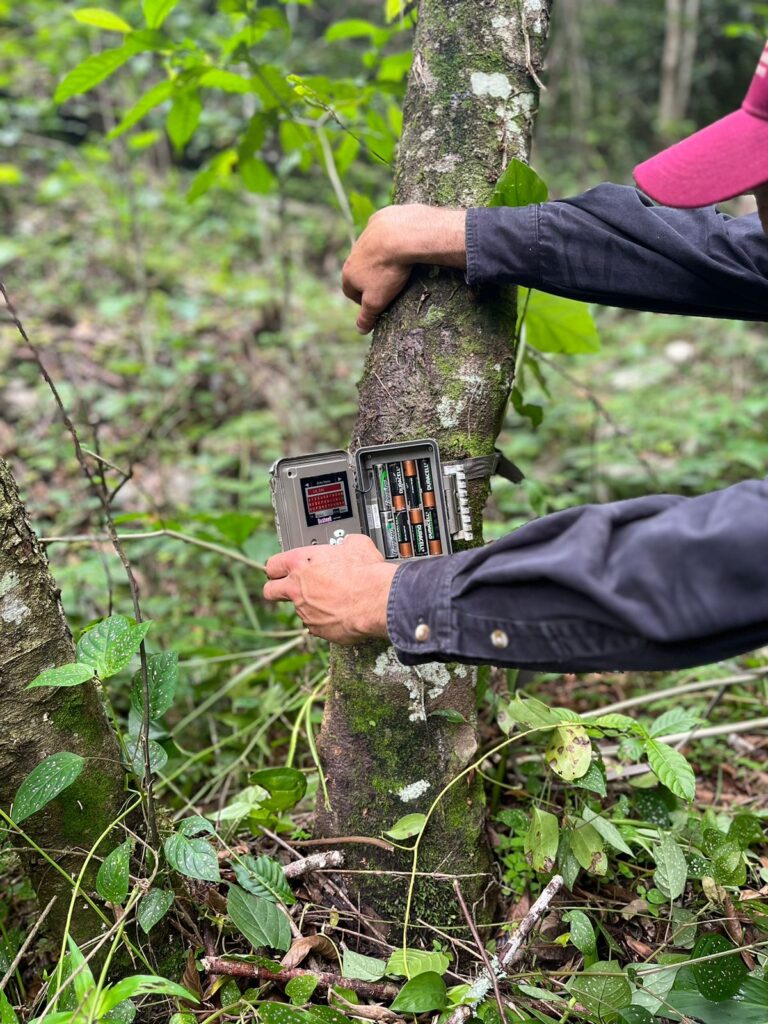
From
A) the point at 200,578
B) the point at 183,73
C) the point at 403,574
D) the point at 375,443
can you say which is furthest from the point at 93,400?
the point at 403,574

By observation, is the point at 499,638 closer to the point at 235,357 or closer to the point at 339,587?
the point at 339,587

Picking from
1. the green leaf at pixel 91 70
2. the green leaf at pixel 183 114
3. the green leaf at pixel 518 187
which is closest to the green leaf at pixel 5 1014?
the green leaf at pixel 518 187

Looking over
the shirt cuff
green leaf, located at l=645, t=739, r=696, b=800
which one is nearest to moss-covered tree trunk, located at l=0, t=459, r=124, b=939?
the shirt cuff

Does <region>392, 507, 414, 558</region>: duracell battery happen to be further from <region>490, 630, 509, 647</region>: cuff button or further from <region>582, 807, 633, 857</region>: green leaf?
<region>582, 807, 633, 857</region>: green leaf

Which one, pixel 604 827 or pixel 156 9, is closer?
pixel 604 827

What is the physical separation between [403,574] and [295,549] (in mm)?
266

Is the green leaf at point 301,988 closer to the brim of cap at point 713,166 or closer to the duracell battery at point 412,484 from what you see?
the duracell battery at point 412,484

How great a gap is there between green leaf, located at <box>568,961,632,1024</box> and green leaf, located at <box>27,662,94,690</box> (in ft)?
3.42

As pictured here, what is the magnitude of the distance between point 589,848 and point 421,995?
1.48 feet

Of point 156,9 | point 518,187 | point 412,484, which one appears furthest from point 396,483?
point 156,9

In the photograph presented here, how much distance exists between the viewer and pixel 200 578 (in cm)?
356

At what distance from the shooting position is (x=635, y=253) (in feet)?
5.50

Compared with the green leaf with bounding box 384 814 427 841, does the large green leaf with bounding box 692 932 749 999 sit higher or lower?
lower

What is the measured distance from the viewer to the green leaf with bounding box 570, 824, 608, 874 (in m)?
1.53
